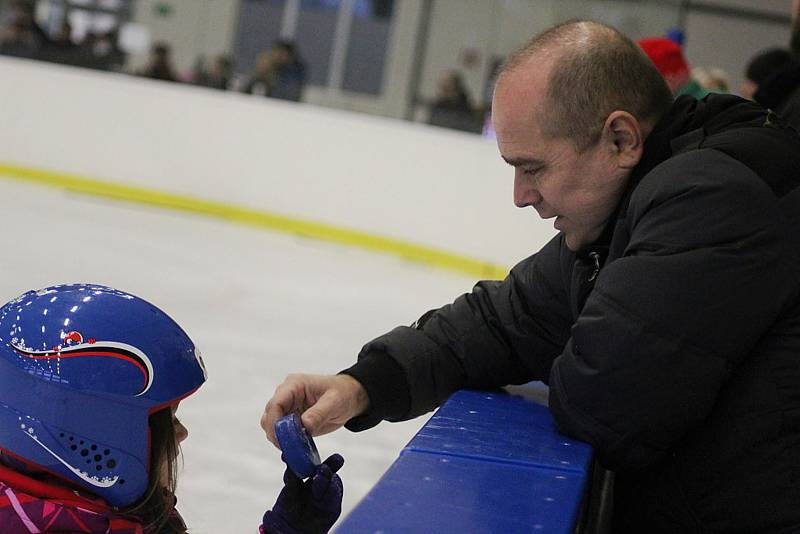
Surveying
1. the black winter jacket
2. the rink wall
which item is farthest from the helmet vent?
the rink wall

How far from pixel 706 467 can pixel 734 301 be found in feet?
0.59

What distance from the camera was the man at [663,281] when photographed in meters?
1.16

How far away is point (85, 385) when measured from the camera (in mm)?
1239

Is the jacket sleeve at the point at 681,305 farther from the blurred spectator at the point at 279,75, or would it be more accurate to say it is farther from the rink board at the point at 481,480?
the blurred spectator at the point at 279,75

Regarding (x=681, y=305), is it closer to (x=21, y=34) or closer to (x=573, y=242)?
(x=573, y=242)

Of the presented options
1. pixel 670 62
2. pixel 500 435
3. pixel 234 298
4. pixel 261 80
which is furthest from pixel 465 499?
pixel 261 80

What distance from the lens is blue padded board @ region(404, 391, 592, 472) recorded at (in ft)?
3.92

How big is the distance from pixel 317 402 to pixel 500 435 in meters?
0.25

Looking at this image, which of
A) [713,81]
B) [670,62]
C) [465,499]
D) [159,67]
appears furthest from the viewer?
[159,67]

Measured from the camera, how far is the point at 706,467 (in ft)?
3.93

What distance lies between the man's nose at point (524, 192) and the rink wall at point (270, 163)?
4.80 metres

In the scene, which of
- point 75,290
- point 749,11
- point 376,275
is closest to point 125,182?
point 376,275

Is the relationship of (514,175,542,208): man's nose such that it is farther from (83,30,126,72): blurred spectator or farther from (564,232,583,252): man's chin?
(83,30,126,72): blurred spectator

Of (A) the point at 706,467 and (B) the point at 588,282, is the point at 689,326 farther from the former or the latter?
(B) the point at 588,282
